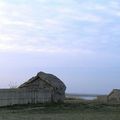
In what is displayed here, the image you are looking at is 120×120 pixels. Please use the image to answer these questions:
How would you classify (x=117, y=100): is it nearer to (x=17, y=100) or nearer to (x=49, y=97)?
(x=49, y=97)

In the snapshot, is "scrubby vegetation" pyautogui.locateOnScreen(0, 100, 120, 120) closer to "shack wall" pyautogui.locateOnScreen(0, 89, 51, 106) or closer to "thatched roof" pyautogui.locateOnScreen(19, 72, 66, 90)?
"shack wall" pyautogui.locateOnScreen(0, 89, 51, 106)

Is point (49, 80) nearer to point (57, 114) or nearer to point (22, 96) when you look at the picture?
point (22, 96)

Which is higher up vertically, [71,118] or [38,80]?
[38,80]

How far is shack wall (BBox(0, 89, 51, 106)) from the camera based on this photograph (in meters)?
49.8

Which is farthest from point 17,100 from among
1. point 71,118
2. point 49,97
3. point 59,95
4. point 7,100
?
point 71,118

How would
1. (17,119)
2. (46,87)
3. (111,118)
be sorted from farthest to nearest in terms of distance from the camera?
(46,87), (111,118), (17,119)

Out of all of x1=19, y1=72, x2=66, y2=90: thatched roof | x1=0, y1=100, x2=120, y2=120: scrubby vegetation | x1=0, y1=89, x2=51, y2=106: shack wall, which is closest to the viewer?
x1=0, y1=100, x2=120, y2=120: scrubby vegetation

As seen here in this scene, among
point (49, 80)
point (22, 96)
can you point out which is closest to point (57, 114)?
point (22, 96)

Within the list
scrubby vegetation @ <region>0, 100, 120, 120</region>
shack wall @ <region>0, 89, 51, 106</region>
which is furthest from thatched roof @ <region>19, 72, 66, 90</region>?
scrubby vegetation @ <region>0, 100, 120, 120</region>

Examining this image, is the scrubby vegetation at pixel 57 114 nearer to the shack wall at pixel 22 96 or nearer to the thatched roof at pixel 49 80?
the shack wall at pixel 22 96

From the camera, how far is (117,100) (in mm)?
69750

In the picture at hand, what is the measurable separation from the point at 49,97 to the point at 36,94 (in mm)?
3431

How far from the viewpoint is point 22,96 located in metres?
53.0

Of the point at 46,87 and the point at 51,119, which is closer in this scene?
the point at 51,119
